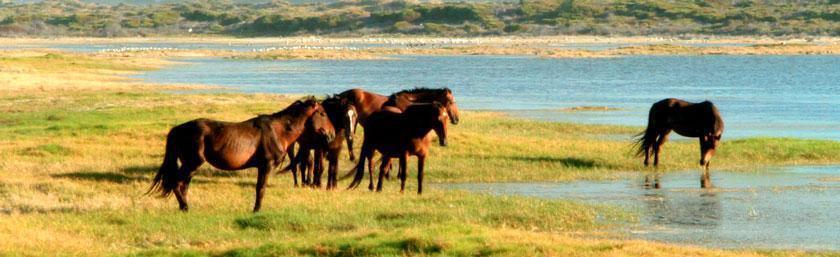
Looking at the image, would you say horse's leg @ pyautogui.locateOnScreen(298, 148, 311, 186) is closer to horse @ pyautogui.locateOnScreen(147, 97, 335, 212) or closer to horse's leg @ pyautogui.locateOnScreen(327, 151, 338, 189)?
horse's leg @ pyautogui.locateOnScreen(327, 151, 338, 189)

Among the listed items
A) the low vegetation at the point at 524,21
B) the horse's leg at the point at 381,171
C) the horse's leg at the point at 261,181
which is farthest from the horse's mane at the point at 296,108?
the low vegetation at the point at 524,21

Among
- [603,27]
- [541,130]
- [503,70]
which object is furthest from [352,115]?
[603,27]

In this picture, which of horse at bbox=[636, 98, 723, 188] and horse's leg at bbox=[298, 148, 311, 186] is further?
horse at bbox=[636, 98, 723, 188]

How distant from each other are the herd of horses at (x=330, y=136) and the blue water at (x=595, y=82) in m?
10.1

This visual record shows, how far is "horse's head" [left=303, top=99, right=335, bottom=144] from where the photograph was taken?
60.7ft

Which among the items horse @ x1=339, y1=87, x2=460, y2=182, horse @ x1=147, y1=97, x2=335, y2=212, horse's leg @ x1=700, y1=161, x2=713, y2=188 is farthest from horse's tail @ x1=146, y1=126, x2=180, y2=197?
horse's leg @ x1=700, y1=161, x2=713, y2=188

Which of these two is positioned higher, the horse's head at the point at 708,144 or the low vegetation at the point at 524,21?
the horse's head at the point at 708,144

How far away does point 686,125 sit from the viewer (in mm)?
25453

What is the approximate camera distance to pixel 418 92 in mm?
23422

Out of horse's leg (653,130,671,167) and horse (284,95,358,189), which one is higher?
horse (284,95,358,189)

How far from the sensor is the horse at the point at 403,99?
2289 centimetres

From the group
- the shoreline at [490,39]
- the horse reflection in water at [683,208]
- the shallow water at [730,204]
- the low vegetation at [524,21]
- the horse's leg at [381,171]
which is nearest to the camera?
the shallow water at [730,204]

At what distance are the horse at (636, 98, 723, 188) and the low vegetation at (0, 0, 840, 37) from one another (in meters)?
110

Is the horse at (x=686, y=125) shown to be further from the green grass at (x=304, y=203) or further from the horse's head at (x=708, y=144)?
the green grass at (x=304, y=203)
